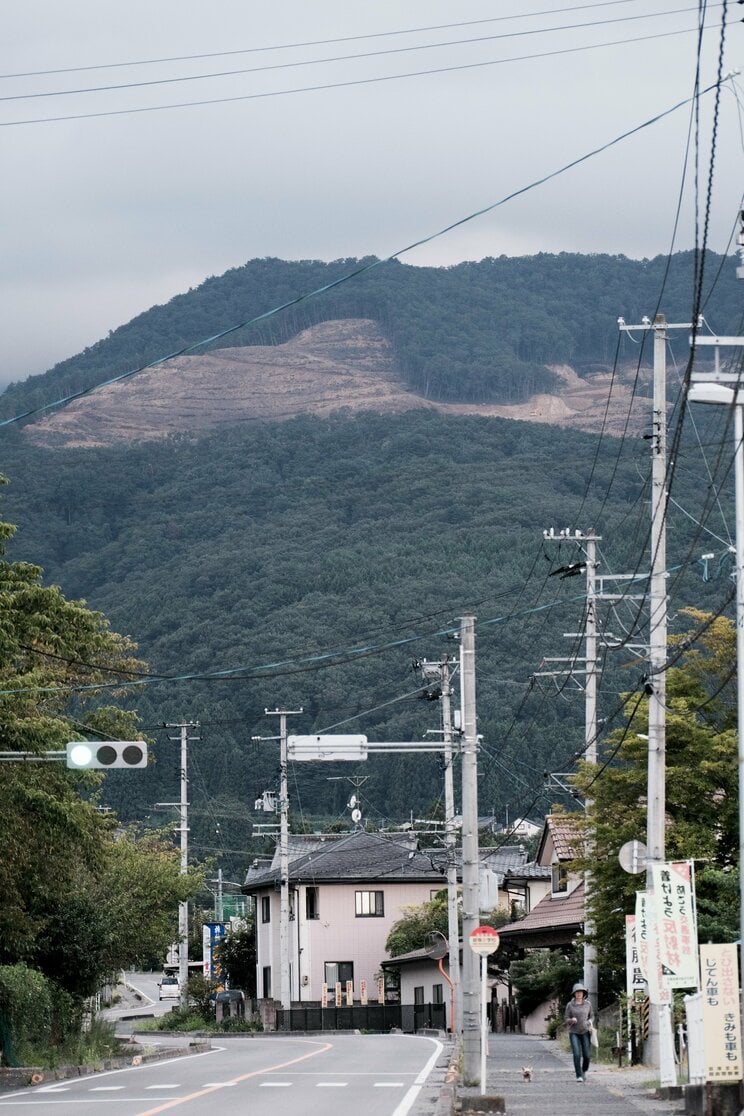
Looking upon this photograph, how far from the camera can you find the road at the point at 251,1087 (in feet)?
62.8

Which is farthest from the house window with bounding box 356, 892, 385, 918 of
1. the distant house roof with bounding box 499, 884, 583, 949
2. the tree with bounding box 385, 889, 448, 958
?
the distant house roof with bounding box 499, 884, 583, 949

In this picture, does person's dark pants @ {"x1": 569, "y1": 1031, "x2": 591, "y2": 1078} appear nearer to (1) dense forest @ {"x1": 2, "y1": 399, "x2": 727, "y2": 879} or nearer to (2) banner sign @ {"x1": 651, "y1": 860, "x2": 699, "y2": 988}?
(2) banner sign @ {"x1": 651, "y1": 860, "x2": 699, "y2": 988}

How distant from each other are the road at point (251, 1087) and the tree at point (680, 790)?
504 centimetres

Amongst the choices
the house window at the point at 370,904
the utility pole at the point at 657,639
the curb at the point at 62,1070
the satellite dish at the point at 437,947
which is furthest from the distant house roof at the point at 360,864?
the utility pole at the point at 657,639

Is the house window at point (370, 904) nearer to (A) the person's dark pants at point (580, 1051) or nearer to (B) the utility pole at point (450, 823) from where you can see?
(B) the utility pole at point (450, 823)

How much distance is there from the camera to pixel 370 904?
225ft

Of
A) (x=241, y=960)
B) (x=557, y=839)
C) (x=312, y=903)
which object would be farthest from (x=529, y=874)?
(x=241, y=960)

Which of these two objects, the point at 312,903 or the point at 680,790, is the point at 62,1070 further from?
the point at 312,903

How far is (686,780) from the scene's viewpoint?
102 feet

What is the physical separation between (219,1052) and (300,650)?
283ft

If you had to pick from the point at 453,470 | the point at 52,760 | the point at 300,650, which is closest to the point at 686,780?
the point at 52,760

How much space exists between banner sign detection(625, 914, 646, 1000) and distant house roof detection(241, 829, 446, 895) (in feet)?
125

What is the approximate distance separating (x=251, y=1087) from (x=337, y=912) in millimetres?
44989

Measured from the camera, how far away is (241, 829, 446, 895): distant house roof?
2660 inches
